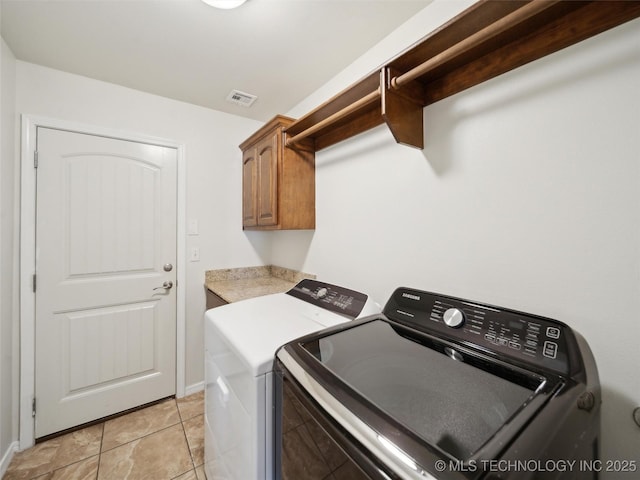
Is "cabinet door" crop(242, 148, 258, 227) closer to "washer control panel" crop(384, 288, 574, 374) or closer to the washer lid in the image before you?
→ the washer lid

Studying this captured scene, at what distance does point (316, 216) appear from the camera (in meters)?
1.95

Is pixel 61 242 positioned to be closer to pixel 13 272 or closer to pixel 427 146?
pixel 13 272

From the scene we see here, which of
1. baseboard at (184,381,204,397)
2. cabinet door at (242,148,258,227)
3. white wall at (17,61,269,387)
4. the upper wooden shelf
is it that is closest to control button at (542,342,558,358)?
the upper wooden shelf

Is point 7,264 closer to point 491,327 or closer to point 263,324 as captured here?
point 263,324

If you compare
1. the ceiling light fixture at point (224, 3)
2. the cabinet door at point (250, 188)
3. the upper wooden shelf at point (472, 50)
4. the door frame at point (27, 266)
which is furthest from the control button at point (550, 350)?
the door frame at point (27, 266)

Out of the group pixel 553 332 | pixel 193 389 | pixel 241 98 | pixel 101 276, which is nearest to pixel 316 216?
pixel 241 98

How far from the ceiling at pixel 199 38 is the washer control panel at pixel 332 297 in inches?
54.7

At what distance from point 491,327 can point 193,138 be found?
242 cm

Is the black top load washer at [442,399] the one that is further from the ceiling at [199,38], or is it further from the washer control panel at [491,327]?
the ceiling at [199,38]

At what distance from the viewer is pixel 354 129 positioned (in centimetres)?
158

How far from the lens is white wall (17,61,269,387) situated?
1.71 metres

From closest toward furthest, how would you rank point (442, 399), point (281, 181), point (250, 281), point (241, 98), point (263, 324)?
point (442, 399), point (263, 324), point (281, 181), point (241, 98), point (250, 281)

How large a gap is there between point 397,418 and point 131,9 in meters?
1.97

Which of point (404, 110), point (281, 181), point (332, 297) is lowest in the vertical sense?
point (332, 297)
